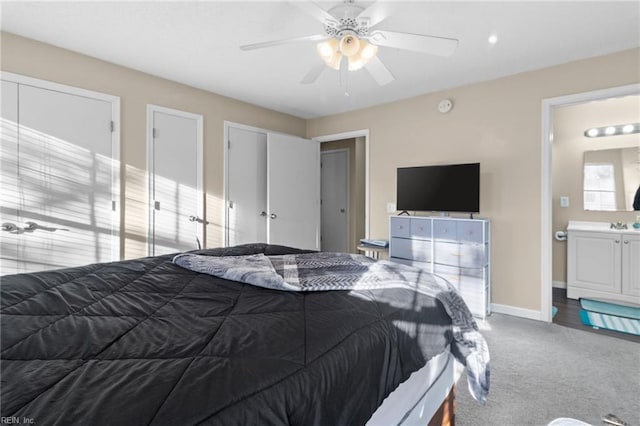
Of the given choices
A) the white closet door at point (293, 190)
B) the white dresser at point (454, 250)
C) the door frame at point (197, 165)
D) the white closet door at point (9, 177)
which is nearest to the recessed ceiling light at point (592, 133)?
the white dresser at point (454, 250)

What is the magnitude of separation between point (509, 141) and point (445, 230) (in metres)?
1.13

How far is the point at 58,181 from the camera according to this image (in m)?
2.78

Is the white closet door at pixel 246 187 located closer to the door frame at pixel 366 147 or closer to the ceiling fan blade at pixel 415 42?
the door frame at pixel 366 147

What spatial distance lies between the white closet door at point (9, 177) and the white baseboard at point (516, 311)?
4459 millimetres

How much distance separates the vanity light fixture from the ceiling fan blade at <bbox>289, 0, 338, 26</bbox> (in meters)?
4.03

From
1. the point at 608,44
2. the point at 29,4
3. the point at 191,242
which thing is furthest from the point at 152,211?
the point at 608,44

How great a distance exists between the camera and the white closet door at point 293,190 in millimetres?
4387

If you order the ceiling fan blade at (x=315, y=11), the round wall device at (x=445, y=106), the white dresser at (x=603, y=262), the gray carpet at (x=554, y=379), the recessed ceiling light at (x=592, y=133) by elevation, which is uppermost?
the round wall device at (x=445, y=106)

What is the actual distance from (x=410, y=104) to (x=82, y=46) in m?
3.41

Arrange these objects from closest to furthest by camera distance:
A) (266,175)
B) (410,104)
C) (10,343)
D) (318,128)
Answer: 1. (10,343)
2. (410,104)
3. (266,175)
4. (318,128)

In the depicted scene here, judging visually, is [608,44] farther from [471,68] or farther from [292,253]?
[292,253]

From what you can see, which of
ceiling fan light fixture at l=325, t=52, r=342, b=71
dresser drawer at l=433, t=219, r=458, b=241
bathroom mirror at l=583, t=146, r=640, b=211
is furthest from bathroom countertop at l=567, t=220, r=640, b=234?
ceiling fan light fixture at l=325, t=52, r=342, b=71

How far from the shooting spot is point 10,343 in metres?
0.83

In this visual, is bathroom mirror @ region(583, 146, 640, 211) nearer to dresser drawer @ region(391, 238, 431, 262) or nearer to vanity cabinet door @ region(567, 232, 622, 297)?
vanity cabinet door @ region(567, 232, 622, 297)
